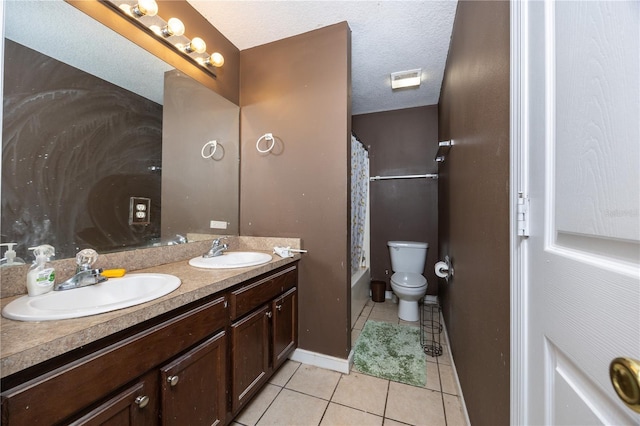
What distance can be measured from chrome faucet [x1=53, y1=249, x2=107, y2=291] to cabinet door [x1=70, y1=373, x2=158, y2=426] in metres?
0.48

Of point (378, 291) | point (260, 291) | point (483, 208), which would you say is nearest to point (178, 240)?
point (260, 291)

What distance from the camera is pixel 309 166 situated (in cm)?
174

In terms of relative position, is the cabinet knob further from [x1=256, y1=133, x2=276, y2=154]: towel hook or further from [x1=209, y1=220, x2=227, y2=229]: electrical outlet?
[x1=256, y1=133, x2=276, y2=154]: towel hook

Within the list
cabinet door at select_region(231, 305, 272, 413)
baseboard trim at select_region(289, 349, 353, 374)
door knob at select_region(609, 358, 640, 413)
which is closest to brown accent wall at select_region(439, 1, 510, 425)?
door knob at select_region(609, 358, 640, 413)

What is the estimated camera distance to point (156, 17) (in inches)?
51.5

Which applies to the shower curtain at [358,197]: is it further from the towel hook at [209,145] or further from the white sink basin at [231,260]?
the towel hook at [209,145]

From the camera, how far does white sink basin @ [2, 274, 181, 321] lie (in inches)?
26.4

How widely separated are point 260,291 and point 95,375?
738mm

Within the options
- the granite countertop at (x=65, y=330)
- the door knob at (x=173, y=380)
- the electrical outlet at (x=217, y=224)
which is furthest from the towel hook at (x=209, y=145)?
the door knob at (x=173, y=380)

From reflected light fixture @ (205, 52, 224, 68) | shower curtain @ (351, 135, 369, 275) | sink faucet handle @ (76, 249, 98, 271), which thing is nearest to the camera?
sink faucet handle @ (76, 249, 98, 271)

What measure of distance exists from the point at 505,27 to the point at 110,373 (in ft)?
5.21

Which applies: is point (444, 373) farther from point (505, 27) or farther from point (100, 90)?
point (100, 90)

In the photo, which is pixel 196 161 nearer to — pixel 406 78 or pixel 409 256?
pixel 406 78

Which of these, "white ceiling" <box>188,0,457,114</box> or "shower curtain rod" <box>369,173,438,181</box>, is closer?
"white ceiling" <box>188,0,457,114</box>
